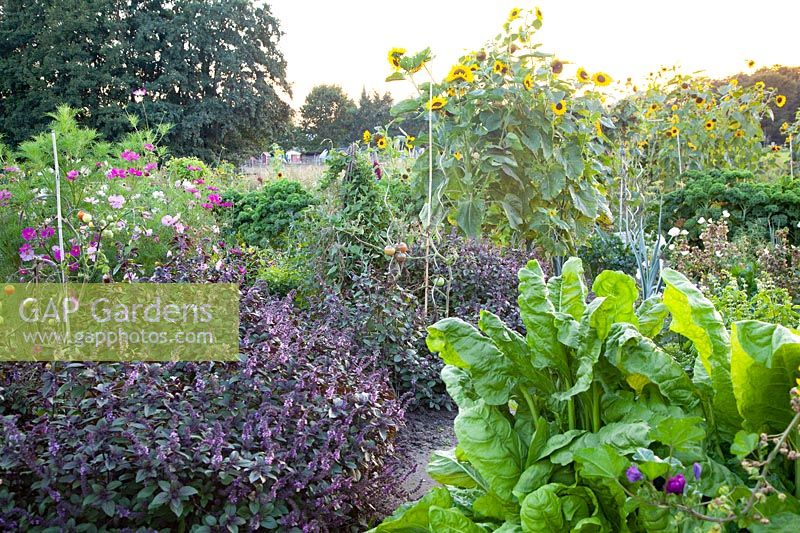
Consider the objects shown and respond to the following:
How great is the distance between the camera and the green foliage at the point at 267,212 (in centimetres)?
781

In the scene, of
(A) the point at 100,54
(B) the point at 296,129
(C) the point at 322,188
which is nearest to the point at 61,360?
(C) the point at 322,188

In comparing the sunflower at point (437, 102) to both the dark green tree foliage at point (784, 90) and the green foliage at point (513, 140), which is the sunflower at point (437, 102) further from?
the dark green tree foliage at point (784, 90)

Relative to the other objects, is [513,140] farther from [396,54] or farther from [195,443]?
[195,443]

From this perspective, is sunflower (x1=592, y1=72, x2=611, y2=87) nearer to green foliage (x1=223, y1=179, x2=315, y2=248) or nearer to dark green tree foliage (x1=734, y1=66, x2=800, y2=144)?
green foliage (x1=223, y1=179, x2=315, y2=248)

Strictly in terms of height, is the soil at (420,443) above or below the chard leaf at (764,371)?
below

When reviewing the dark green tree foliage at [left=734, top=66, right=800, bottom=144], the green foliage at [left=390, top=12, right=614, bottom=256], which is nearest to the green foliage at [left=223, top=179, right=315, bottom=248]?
A: the green foliage at [left=390, top=12, right=614, bottom=256]

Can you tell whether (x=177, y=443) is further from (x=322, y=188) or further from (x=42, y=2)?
(x=42, y=2)

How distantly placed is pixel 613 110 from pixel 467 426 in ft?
20.4

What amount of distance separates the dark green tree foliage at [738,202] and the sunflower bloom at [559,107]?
245cm

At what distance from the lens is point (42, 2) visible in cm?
2556

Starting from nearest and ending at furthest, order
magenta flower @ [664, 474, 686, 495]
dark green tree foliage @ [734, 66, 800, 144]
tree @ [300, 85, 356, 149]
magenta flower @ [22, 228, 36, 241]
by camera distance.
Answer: magenta flower @ [664, 474, 686, 495], magenta flower @ [22, 228, 36, 241], dark green tree foliage @ [734, 66, 800, 144], tree @ [300, 85, 356, 149]

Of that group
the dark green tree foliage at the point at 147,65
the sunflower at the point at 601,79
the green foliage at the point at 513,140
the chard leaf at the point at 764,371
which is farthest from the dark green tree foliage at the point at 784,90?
the chard leaf at the point at 764,371

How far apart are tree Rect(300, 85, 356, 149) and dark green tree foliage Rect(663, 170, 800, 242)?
→ 107 ft

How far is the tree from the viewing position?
38.1 metres
